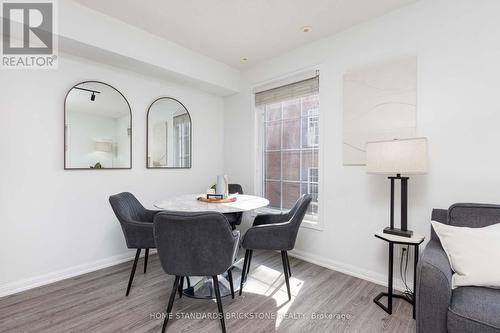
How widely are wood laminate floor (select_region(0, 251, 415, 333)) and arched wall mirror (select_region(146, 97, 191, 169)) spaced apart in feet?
4.69

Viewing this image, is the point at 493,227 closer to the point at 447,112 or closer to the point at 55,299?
the point at 447,112

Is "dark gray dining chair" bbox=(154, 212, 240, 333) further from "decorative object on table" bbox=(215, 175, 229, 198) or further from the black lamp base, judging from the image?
the black lamp base

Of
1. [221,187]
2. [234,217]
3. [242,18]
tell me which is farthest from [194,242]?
[242,18]

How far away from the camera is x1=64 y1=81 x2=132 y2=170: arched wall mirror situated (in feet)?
8.08

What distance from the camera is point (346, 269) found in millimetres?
2529

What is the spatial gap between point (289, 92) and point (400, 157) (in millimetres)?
1687

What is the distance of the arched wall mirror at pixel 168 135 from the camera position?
3088 millimetres

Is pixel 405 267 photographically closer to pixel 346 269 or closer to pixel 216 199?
pixel 346 269

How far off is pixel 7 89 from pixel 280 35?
8.80ft

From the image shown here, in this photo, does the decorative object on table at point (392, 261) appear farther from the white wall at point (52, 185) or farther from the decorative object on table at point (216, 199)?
the white wall at point (52, 185)

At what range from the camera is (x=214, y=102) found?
3854 mm

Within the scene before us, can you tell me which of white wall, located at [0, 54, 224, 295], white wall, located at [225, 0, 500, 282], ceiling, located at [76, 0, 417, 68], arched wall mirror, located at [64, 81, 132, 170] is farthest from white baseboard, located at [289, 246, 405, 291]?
ceiling, located at [76, 0, 417, 68]

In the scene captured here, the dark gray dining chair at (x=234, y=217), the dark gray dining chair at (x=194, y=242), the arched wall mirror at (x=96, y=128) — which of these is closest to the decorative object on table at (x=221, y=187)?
the dark gray dining chair at (x=234, y=217)

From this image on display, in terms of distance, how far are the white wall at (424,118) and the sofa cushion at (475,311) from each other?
91cm
